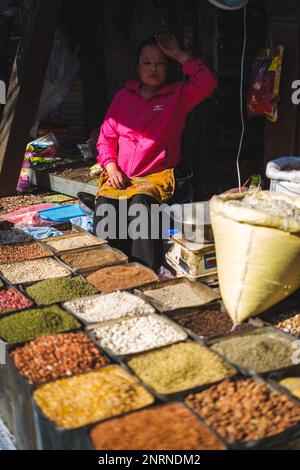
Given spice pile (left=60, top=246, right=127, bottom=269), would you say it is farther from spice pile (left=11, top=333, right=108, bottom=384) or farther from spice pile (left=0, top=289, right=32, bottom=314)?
spice pile (left=11, top=333, right=108, bottom=384)

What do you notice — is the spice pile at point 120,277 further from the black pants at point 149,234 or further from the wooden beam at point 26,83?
the wooden beam at point 26,83

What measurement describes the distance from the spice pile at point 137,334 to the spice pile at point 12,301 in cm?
54

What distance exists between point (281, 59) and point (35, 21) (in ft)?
7.52

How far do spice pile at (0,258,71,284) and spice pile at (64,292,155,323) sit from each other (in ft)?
1.62

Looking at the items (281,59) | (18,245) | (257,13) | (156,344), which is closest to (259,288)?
(156,344)

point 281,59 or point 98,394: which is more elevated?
point 281,59

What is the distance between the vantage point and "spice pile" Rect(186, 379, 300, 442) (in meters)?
2.04

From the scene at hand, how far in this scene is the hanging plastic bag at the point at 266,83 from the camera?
4.45 meters

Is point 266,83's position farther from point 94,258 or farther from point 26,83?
point 26,83

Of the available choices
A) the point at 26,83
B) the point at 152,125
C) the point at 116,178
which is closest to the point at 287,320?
the point at 116,178

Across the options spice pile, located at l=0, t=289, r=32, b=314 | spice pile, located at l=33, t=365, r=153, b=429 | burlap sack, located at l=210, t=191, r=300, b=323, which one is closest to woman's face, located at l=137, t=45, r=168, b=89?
burlap sack, located at l=210, t=191, r=300, b=323
